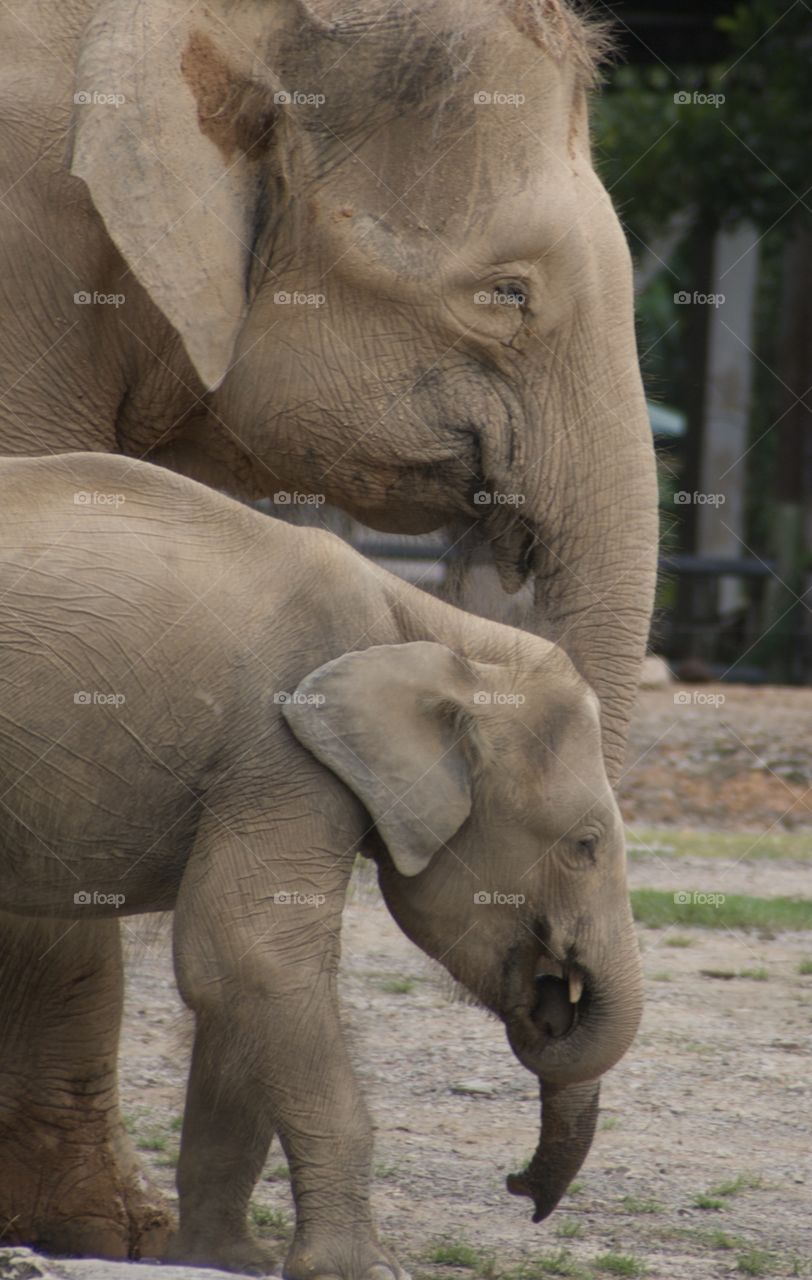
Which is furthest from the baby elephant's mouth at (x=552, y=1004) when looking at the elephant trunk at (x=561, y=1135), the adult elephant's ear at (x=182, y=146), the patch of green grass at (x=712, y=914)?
the patch of green grass at (x=712, y=914)

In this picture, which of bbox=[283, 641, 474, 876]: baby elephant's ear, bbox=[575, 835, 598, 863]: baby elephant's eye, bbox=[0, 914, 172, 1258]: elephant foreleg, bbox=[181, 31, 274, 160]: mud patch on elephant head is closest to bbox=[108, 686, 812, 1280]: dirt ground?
bbox=[0, 914, 172, 1258]: elephant foreleg

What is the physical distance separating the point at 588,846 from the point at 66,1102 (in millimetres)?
1250

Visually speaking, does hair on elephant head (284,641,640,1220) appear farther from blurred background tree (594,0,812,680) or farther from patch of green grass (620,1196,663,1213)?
blurred background tree (594,0,812,680)

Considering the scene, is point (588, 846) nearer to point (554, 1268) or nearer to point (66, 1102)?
point (554, 1268)

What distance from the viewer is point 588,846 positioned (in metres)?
3.58

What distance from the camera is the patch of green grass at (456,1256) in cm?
381

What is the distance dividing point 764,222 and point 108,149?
10371 mm

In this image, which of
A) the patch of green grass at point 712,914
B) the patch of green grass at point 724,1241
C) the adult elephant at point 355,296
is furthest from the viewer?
the patch of green grass at point 712,914

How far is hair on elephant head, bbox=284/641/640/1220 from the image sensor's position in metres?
3.48

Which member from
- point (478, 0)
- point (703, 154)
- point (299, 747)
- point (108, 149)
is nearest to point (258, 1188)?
point (299, 747)

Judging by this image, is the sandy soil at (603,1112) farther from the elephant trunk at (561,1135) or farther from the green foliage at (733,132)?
the green foliage at (733,132)

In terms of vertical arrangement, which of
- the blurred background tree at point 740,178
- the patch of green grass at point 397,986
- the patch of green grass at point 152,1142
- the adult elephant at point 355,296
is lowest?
the patch of green grass at point 152,1142

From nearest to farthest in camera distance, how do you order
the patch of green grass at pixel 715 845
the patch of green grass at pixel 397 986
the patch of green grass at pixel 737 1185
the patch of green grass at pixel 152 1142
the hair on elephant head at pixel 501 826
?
1. the hair on elephant head at pixel 501 826
2. the patch of green grass at pixel 737 1185
3. the patch of green grass at pixel 152 1142
4. the patch of green grass at pixel 397 986
5. the patch of green grass at pixel 715 845

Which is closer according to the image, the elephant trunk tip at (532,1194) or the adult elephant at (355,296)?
the elephant trunk tip at (532,1194)
